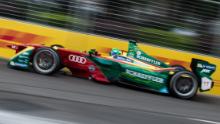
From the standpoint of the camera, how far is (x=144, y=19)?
494 inches

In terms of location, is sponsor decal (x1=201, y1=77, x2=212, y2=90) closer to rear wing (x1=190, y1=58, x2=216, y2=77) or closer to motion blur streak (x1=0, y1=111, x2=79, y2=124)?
rear wing (x1=190, y1=58, x2=216, y2=77)

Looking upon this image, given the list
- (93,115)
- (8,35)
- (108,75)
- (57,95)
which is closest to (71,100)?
(57,95)

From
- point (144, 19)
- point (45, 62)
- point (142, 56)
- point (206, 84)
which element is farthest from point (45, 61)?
point (206, 84)

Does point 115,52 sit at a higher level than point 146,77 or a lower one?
higher

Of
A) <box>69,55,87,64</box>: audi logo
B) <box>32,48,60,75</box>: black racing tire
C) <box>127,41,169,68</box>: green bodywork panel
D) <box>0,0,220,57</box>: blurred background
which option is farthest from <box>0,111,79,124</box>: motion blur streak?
<box>0,0,220,57</box>: blurred background

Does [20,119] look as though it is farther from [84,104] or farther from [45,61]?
[45,61]

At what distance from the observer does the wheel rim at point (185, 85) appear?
11031mm

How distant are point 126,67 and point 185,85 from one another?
3.83 feet

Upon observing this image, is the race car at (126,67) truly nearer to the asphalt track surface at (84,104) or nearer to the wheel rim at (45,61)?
the wheel rim at (45,61)

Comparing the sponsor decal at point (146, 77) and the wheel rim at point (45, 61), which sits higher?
the wheel rim at point (45, 61)

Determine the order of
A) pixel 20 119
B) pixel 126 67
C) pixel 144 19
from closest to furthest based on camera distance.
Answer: pixel 20 119 < pixel 126 67 < pixel 144 19

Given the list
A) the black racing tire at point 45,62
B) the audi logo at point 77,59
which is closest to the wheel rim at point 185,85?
the audi logo at point 77,59

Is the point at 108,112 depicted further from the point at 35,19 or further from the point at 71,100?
the point at 35,19

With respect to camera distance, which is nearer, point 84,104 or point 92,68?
point 84,104
